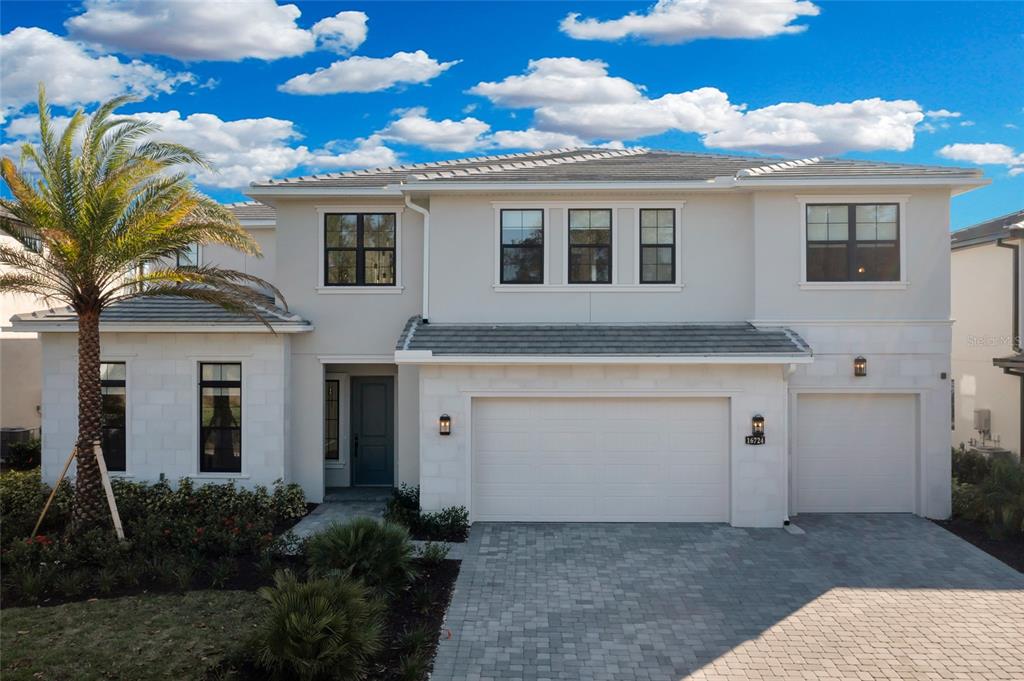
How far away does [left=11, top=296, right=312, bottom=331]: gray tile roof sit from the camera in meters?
12.6

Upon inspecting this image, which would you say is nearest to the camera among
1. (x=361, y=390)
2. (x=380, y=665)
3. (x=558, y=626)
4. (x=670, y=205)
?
(x=380, y=665)

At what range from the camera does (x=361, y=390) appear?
1472 centimetres

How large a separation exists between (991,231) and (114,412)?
62.9ft

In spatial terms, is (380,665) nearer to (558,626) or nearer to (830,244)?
(558,626)

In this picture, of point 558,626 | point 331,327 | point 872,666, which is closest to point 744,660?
point 872,666

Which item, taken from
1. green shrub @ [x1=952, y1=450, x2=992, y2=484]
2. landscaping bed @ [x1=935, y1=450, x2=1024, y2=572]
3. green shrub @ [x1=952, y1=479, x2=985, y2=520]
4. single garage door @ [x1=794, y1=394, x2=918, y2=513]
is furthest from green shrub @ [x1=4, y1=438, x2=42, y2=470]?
green shrub @ [x1=952, y1=450, x2=992, y2=484]

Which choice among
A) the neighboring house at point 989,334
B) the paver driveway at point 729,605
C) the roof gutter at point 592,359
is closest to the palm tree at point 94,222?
the roof gutter at point 592,359

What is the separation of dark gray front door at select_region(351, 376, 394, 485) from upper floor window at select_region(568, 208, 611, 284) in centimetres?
473

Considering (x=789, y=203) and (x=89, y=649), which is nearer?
(x=89, y=649)

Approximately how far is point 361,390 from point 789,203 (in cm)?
888

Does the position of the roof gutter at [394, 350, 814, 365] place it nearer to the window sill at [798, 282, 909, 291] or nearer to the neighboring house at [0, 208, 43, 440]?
the window sill at [798, 282, 909, 291]

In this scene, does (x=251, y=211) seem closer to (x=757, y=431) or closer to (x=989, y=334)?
(x=757, y=431)

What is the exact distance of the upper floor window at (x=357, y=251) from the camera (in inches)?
536

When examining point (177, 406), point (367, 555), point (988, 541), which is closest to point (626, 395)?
point (367, 555)
